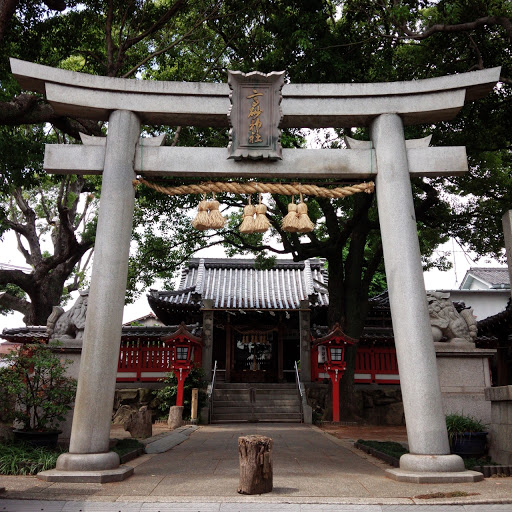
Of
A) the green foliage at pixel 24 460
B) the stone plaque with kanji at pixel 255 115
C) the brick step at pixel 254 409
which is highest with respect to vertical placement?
the stone plaque with kanji at pixel 255 115

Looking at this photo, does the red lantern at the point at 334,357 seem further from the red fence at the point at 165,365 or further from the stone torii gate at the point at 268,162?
the stone torii gate at the point at 268,162

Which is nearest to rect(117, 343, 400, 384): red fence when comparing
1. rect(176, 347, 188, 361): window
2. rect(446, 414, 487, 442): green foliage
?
rect(176, 347, 188, 361): window

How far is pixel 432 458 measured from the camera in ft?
18.5

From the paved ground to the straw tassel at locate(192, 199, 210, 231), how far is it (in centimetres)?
332

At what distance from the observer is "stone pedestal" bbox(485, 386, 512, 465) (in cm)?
657

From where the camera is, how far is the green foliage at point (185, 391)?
15953 mm

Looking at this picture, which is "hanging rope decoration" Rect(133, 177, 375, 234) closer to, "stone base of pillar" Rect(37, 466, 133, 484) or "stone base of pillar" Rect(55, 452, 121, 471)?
"stone base of pillar" Rect(55, 452, 121, 471)

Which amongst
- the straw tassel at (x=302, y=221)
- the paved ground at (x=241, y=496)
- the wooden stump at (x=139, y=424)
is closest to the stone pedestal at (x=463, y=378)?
the paved ground at (x=241, y=496)

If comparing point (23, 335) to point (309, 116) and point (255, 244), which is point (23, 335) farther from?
point (309, 116)

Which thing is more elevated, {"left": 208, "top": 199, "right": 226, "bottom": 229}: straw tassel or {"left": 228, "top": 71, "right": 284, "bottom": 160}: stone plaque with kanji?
{"left": 228, "top": 71, "right": 284, "bottom": 160}: stone plaque with kanji

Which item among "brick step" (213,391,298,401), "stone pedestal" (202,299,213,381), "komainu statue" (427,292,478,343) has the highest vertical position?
"stone pedestal" (202,299,213,381)

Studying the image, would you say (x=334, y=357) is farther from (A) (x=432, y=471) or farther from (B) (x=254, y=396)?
(A) (x=432, y=471)

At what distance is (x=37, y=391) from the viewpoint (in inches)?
293

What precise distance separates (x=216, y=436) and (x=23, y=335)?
32.3 ft
